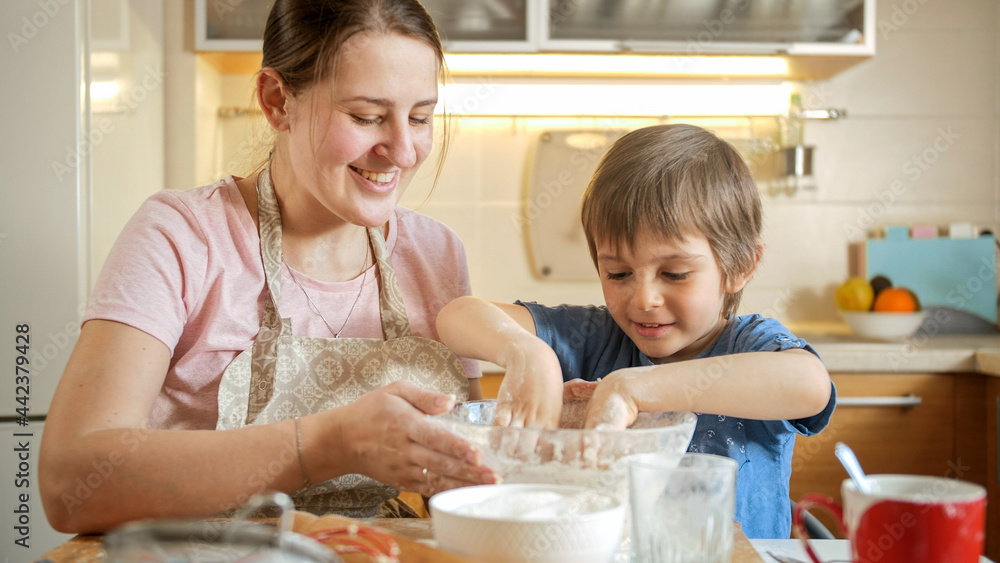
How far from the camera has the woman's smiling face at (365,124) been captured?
3.38ft

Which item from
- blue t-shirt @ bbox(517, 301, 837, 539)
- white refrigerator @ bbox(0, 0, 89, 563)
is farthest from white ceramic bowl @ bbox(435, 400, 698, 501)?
white refrigerator @ bbox(0, 0, 89, 563)

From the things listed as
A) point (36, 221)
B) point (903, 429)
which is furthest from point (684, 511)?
point (903, 429)

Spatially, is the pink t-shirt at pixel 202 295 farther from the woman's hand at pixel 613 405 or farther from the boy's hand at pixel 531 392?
the woman's hand at pixel 613 405

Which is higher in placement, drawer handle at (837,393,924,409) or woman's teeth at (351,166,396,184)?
woman's teeth at (351,166,396,184)

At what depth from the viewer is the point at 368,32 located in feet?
3.40

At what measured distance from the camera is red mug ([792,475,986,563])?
497mm

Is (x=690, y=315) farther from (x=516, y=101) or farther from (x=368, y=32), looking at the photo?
(x=516, y=101)

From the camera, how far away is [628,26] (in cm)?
228

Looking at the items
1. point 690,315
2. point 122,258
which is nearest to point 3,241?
point 122,258

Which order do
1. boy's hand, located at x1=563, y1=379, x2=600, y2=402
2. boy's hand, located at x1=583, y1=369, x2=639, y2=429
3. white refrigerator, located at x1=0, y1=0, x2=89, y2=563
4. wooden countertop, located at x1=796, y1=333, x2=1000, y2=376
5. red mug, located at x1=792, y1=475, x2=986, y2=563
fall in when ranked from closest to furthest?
1. red mug, located at x1=792, y1=475, x2=986, y2=563
2. boy's hand, located at x1=583, y1=369, x2=639, y2=429
3. boy's hand, located at x1=563, y1=379, x2=600, y2=402
4. white refrigerator, located at x1=0, y1=0, x2=89, y2=563
5. wooden countertop, located at x1=796, y1=333, x2=1000, y2=376

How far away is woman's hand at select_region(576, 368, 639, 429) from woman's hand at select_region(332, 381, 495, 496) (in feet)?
0.43

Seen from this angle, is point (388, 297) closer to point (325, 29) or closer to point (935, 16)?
point (325, 29)

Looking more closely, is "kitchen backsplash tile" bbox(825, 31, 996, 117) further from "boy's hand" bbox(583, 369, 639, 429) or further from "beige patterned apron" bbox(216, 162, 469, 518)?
"boy's hand" bbox(583, 369, 639, 429)

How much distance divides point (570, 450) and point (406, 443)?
19 cm
